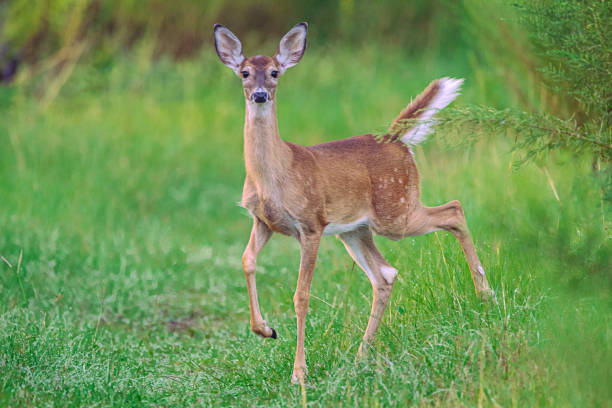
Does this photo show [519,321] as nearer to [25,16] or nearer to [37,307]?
[37,307]

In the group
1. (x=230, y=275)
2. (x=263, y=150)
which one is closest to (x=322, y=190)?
(x=263, y=150)

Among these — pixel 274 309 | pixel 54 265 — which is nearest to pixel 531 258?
pixel 274 309

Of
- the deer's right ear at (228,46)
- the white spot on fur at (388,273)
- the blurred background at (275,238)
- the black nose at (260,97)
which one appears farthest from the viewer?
the white spot on fur at (388,273)

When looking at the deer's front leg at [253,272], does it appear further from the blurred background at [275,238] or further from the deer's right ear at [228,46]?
the deer's right ear at [228,46]

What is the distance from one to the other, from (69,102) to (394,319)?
8.44m

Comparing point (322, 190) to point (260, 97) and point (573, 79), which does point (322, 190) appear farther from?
point (573, 79)

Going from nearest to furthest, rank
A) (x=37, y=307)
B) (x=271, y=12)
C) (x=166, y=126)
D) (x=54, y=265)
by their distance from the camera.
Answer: (x=37, y=307)
(x=54, y=265)
(x=166, y=126)
(x=271, y=12)

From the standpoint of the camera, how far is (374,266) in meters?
5.22

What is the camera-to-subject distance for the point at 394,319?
4.92 m

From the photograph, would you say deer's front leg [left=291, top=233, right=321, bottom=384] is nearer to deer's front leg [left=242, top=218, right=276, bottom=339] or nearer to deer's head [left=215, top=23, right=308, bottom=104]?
deer's front leg [left=242, top=218, right=276, bottom=339]

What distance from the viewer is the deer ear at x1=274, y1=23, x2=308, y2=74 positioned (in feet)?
16.5

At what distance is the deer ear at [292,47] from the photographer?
502 centimetres

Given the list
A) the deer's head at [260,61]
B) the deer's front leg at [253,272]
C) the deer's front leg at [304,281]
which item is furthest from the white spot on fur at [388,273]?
the deer's head at [260,61]

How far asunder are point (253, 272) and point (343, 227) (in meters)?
0.60
